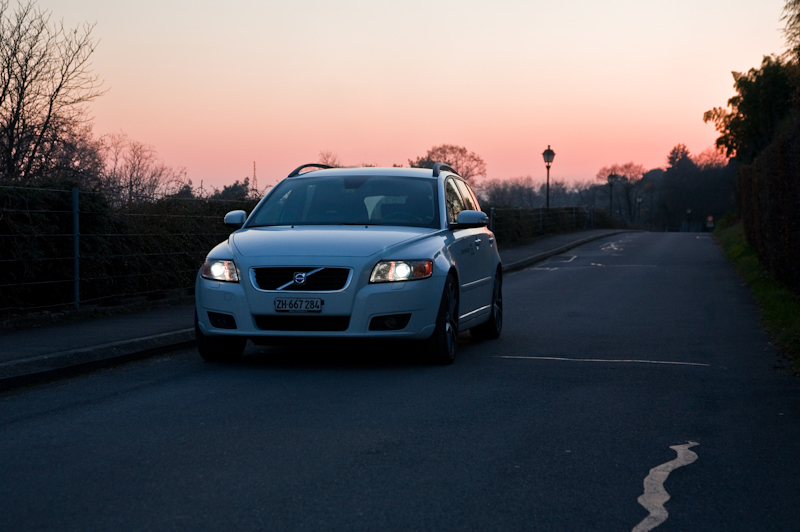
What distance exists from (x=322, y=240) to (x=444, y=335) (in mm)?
1354

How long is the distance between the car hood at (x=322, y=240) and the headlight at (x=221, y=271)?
16cm

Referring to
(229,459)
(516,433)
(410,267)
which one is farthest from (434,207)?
(229,459)

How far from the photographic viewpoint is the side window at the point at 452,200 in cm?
952

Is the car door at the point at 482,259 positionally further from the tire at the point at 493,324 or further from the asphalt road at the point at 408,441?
the asphalt road at the point at 408,441

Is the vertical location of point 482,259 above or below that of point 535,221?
below

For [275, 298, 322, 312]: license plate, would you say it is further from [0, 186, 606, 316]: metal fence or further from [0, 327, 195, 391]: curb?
[0, 186, 606, 316]: metal fence

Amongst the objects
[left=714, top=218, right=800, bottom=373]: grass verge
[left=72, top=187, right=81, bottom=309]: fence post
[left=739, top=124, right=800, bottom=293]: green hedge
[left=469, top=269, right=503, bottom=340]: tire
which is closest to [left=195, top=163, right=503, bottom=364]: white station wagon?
[left=469, top=269, right=503, bottom=340]: tire

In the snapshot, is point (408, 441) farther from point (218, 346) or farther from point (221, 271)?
point (218, 346)

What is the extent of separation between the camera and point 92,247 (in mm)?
12172

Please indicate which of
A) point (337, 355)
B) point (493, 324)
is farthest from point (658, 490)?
point (493, 324)

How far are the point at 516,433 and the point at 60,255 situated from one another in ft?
25.4

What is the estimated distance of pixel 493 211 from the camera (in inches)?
1303

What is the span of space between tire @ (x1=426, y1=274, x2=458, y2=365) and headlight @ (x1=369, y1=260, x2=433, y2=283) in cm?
32

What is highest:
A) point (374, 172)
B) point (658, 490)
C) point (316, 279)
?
point (374, 172)
